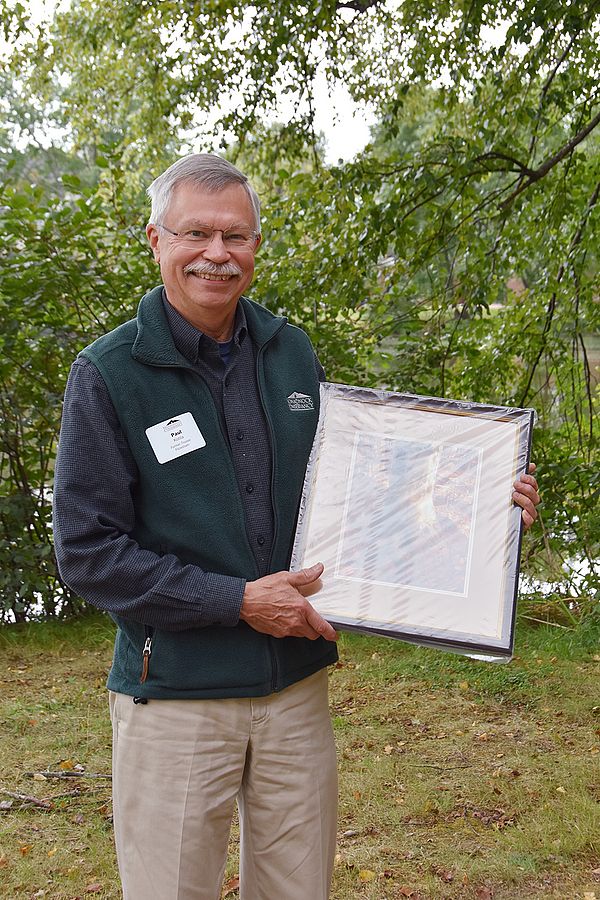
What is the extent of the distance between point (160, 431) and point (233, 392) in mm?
214

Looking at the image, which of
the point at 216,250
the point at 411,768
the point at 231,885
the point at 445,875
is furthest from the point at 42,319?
the point at 216,250

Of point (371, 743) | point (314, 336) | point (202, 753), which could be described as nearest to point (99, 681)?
point (371, 743)

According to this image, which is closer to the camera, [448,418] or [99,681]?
[448,418]

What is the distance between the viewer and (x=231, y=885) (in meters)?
3.36

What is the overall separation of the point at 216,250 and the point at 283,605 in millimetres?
752

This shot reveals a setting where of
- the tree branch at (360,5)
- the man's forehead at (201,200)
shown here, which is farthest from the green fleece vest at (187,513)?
the tree branch at (360,5)

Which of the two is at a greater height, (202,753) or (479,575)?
(479,575)

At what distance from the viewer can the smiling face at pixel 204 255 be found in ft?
6.32

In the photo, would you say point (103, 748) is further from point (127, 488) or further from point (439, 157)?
point (439, 157)

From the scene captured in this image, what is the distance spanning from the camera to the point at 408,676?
536 centimetres

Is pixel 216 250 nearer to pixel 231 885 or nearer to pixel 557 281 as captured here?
pixel 231 885

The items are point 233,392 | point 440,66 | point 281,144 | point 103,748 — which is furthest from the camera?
point 281,144

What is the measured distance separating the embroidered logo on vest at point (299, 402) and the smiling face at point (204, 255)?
0.25 metres

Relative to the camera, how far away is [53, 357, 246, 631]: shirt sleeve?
1827mm
